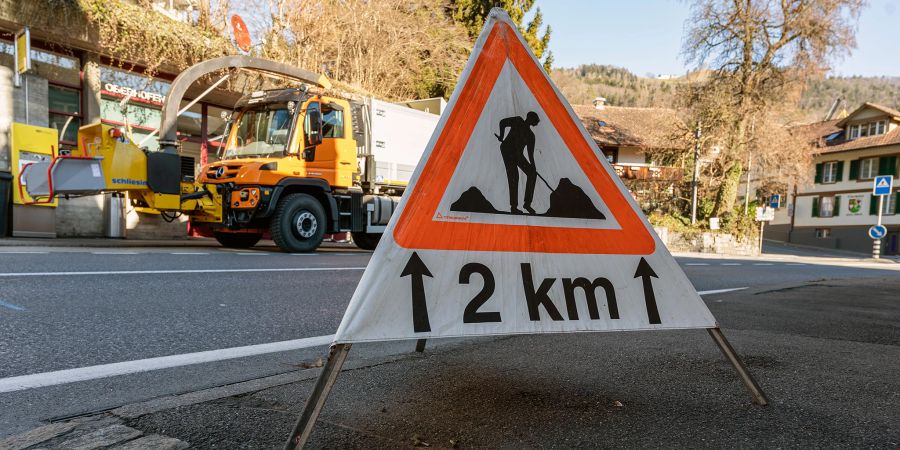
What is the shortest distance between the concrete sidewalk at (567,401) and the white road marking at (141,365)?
0.47 meters

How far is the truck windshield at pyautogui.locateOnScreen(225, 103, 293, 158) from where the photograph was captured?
11000 mm

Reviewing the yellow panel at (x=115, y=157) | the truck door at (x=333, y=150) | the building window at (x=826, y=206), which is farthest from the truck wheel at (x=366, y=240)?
the building window at (x=826, y=206)

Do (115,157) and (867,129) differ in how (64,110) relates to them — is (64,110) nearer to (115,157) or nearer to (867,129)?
(115,157)

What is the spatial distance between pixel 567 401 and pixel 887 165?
5104 centimetres

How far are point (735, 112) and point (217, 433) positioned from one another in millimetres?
33341

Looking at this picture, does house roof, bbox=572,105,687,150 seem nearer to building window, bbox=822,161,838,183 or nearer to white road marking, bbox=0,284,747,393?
building window, bbox=822,161,838,183

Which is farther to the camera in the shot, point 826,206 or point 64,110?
point 826,206

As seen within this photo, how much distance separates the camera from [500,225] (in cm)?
224

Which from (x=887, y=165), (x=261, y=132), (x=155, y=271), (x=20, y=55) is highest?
(x=887, y=165)

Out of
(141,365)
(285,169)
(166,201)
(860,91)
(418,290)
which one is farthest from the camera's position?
(860,91)

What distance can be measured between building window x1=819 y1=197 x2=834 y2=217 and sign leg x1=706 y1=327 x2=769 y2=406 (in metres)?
52.9

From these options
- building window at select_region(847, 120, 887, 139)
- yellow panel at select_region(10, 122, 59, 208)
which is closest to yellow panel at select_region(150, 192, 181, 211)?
yellow panel at select_region(10, 122, 59, 208)

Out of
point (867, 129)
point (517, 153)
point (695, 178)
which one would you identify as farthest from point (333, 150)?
point (867, 129)

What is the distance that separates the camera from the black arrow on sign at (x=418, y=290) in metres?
1.93
